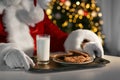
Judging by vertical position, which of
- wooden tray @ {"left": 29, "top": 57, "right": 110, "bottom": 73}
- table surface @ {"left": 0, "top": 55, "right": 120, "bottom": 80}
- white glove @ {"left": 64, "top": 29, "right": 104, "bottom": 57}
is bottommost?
table surface @ {"left": 0, "top": 55, "right": 120, "bottom": 80}

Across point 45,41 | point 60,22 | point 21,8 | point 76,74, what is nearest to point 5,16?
point 21,8

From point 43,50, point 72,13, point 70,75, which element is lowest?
point 70,75

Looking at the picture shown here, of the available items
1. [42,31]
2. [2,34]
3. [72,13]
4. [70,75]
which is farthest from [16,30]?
[72,13]

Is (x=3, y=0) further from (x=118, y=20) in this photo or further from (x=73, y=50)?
(x=118, y=20)

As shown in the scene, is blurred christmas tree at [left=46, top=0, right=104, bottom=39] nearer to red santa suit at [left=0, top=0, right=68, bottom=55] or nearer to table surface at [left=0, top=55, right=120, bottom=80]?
red santa suit at [left=0, top=0, right=68, bottom=55]

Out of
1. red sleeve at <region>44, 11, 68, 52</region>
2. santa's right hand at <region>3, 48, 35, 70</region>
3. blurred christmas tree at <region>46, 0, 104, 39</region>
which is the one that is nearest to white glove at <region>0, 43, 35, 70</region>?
santa's right hand at <region>3, 48, 35, 70</region>

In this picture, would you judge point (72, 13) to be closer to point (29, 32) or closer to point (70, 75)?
point (29, 32)
